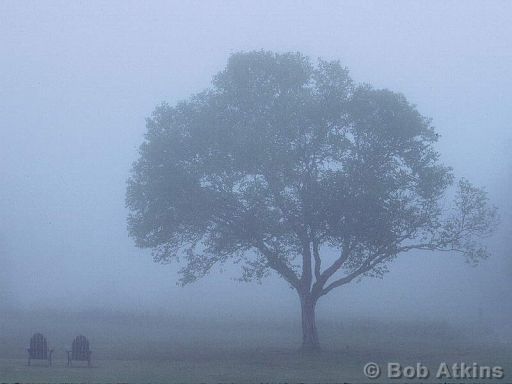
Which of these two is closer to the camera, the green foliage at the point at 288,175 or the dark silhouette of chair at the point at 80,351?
the dark silhouette of chair at the point at 80,351

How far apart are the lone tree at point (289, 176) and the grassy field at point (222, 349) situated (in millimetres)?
4827

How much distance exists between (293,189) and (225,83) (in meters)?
7.17

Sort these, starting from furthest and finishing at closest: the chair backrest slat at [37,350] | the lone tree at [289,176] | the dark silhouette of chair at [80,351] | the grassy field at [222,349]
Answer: the lone tree at [289,176], the chair backrest slat at [37,350], the dark silhouette of chair at [80,351], the grassy field at [222,349]

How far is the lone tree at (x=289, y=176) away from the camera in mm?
46688

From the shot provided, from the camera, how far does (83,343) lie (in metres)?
39.8

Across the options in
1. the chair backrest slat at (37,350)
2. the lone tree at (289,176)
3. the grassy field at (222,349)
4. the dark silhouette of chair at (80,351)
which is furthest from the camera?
the lone tree at (289,176)

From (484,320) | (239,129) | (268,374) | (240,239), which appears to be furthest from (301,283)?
(484,320)

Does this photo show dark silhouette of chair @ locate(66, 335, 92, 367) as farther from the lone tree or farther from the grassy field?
the lone tree

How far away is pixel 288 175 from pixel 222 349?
443 inches

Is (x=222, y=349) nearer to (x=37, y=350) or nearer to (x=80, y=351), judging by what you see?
(x=80, y=351)

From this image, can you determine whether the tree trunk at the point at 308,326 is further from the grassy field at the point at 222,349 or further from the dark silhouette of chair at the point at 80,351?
the dark silhouette of chair at the point at 80,351

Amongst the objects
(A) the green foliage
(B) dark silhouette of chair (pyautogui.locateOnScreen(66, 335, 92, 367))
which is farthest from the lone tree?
(B) dark silhouette of chair (pyautogui.locateOnScreen(66, 335, 92, 367))

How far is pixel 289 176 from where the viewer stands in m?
46.8

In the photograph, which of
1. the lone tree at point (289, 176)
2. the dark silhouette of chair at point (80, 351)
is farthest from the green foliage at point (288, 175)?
the dark silhouette of chair at point (80, 351)
